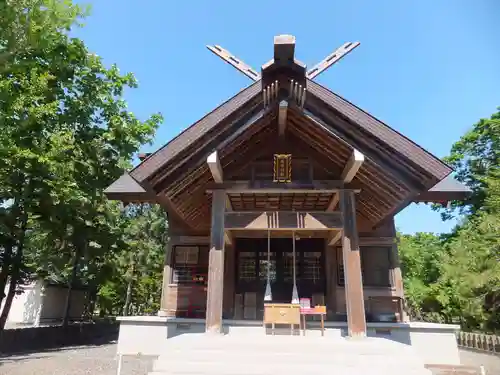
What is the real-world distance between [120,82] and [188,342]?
1731 centimetres

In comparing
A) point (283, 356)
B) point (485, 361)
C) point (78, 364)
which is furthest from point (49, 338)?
point (485, 361)

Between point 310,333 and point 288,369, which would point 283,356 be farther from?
point 310,333

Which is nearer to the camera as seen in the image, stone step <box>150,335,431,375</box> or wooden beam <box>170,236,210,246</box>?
stone step <box>150,335,431,375</box>

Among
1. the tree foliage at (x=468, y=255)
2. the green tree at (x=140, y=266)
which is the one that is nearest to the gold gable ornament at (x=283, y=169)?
the tree foliage at (x=468, y=255)

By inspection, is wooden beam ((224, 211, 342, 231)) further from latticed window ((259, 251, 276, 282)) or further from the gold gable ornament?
latticed window ((259, 251, 276, 282))

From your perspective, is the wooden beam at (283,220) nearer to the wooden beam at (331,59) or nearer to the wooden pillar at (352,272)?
the wooden pillar at (352,272)

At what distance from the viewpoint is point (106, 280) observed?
21.9 meters

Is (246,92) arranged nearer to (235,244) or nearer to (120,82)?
(235,244)

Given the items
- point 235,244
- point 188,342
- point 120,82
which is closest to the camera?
point 188,342

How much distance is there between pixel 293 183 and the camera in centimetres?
720

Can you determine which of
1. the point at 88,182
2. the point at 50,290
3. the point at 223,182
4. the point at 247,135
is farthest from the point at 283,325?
the point at 50,290

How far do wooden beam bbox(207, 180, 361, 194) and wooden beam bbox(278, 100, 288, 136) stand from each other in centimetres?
116

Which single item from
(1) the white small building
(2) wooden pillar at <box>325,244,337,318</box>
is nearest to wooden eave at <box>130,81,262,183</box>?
(2) wooden pillar at <box>325,244,337,318</box>

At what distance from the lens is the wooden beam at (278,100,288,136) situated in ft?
20.8
